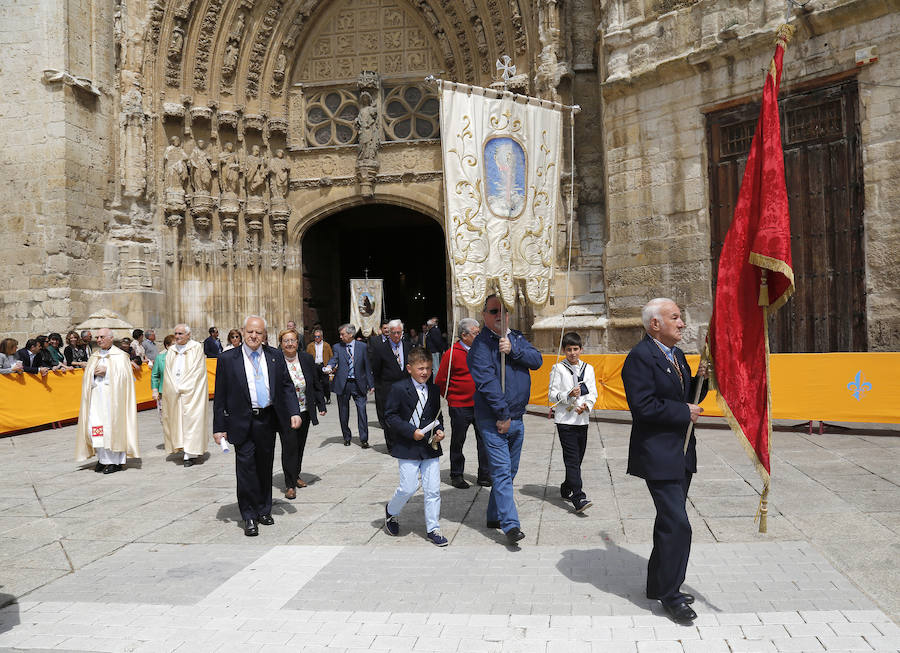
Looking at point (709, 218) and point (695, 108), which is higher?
point (695, 108)

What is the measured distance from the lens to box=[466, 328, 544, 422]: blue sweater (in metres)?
5.08

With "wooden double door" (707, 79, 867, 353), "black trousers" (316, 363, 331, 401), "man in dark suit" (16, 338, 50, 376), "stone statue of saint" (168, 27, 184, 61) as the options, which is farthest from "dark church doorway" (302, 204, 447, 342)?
"wooden double door" (707, 79, 867, 353)

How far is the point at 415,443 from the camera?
5.27 metres

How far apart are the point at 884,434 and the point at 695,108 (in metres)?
5.56

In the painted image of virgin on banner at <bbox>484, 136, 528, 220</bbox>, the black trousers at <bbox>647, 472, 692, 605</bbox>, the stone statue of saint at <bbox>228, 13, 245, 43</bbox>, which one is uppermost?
the stone statue of saint at <bbox>228, 13, 245, 43</bbox>

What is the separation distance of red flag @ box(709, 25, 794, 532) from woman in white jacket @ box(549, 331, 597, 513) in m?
2.18

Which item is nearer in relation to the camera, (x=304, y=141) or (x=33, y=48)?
(x=33, y=48)

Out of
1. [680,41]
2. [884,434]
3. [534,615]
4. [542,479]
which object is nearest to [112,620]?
[534,615]

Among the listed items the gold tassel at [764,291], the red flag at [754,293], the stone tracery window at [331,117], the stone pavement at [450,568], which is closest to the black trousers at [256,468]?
the stone pavement at [450,568]

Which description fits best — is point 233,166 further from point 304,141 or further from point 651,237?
point 651,237

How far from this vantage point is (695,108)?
1163cm

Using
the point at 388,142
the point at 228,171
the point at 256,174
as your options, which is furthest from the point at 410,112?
the point at 228,171

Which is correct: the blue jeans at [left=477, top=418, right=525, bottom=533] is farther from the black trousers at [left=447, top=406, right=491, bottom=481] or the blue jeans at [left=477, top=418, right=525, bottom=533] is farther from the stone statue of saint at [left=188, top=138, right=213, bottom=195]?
the stone statue of saint at [left=188, top=138, right=213, bottom=195]

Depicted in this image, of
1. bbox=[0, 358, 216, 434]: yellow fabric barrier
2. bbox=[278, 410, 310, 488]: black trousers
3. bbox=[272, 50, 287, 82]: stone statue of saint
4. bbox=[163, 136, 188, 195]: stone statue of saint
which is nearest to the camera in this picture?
bbox=[278, 410, 310, 488]: black trousers
